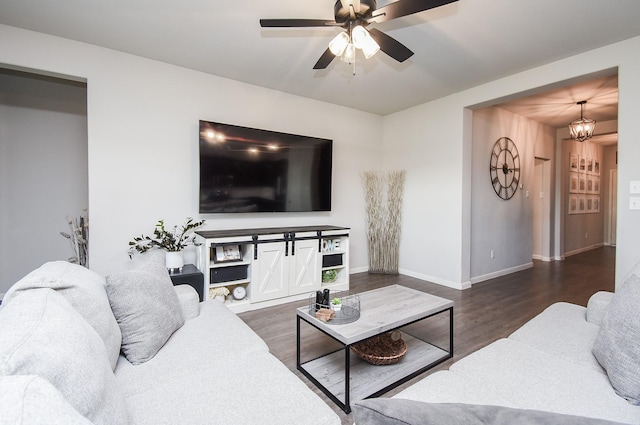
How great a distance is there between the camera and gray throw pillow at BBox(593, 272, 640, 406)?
1143 mm

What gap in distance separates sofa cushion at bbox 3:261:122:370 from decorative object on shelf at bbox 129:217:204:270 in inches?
60.9

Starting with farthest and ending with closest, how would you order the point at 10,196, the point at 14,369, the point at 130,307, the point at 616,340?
the point at 10,196 → the point at 130,307 → the point at 616,340 → the point at 14,369

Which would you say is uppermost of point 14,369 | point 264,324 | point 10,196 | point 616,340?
point 10,196

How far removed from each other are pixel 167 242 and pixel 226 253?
595 millimetres

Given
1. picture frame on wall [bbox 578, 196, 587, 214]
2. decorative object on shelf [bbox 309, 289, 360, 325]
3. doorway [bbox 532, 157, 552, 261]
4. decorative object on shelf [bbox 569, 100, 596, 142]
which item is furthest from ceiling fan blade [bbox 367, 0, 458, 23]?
picture frame on wall [bbox 578, 196, 587, 214]

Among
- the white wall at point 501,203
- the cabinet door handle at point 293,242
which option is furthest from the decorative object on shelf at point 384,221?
the cabinet door handle at point 293,242

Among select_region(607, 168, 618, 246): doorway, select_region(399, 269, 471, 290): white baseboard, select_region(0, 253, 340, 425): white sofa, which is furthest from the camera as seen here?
select_region(607, 168, 618, 246): doorway

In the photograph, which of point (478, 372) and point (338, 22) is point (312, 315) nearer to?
point (478, 372)

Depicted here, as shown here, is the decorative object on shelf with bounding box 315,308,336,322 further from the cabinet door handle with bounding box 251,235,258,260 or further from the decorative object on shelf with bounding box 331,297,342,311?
the cabinet door handle with bounding box 251,235,258,260

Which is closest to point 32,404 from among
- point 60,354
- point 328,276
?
point 60,354

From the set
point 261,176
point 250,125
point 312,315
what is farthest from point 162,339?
point 250,125

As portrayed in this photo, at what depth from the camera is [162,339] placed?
5.03 feet

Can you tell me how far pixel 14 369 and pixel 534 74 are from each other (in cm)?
441

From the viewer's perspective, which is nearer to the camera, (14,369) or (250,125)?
(14,369)
